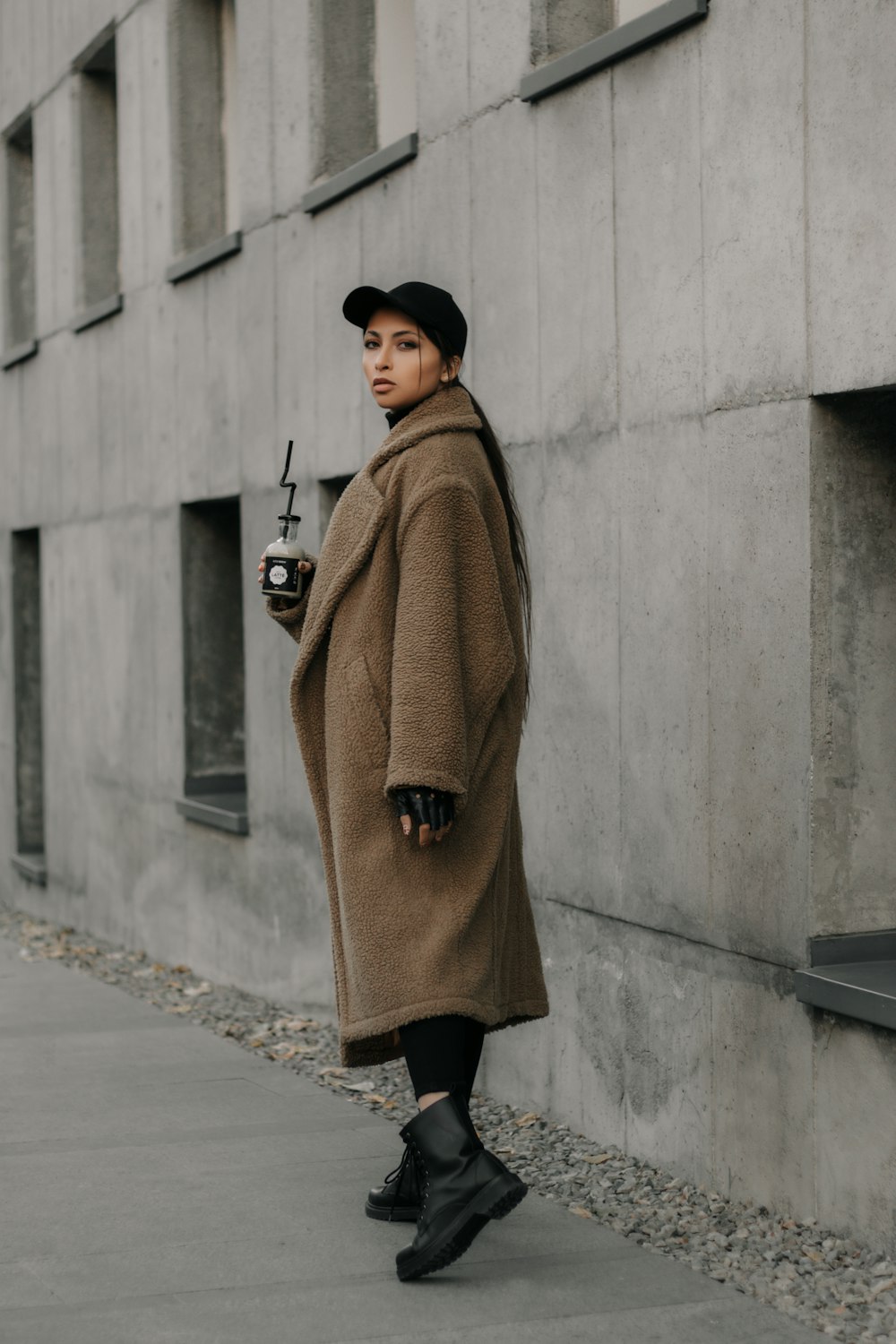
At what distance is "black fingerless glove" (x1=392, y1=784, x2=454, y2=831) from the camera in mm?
4305

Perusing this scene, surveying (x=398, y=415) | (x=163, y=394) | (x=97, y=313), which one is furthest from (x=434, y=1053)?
(x=97, y=313)

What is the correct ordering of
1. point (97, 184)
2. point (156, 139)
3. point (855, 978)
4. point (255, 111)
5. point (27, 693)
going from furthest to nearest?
point (27, 693)
point (97, 184)
point (156, 139)
point (255, 111)
point (855, 978)

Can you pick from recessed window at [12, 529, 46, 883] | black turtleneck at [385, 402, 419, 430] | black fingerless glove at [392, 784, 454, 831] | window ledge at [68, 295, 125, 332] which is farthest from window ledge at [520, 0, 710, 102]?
recessed window at [12, 529, 46, 883]

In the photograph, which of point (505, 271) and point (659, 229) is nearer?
point (659, 229)

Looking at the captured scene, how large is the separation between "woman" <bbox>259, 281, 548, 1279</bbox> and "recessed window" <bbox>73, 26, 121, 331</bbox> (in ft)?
27.4

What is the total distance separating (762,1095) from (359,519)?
70.0 inches

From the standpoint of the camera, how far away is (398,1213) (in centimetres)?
493

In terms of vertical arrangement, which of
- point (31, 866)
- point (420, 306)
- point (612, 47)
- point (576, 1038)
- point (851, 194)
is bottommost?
point (31, 866)

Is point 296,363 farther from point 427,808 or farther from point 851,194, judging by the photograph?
point 427,808

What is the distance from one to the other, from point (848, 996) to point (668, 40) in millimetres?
2566

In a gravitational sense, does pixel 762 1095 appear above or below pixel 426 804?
below

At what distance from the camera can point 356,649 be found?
14.7 ft

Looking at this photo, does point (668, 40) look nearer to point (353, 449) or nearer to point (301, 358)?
point (353, 449)

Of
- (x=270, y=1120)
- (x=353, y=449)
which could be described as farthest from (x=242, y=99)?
(x=270, y=1120)
